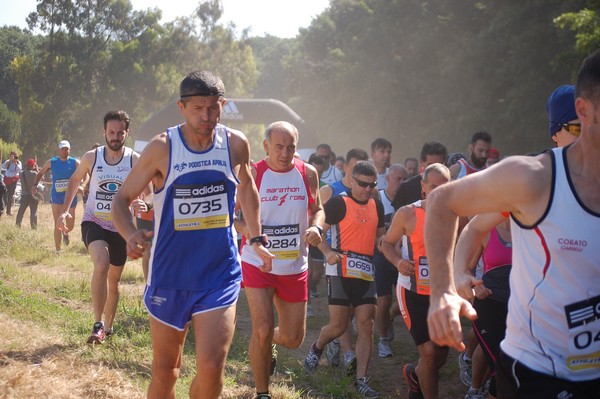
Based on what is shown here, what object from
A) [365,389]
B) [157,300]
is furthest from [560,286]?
[365,389]

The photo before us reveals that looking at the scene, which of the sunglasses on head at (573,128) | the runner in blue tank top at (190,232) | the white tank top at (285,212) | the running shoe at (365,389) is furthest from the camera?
the running shoe at (365,389)

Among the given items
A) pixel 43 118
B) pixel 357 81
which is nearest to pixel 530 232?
pixel 357 81

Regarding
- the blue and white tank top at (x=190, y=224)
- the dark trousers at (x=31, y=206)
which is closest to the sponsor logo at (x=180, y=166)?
the blue and white tank top at (x=190, y=224)

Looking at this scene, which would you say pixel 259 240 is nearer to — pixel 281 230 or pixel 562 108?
pixel 281 230

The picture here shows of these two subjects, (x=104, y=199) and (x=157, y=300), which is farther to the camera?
(x=104, y=199)

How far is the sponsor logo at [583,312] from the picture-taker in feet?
9.31

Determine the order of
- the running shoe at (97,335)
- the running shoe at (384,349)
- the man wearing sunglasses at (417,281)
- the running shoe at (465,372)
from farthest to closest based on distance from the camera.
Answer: the running shoe at (384,349) < the running shoe at (465,372) < the running shoe at (97,335) < the man wearing sunglasses at (417,281)

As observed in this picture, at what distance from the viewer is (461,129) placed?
3209 cm

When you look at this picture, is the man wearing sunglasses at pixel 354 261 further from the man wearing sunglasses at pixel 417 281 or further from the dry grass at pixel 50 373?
the dry grass at pixel 50 373

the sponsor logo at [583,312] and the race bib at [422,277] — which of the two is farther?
the race bib at [422,277]

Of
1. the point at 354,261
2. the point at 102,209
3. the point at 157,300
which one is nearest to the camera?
the point at 157,300

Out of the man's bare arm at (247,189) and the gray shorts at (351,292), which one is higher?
the man's bare arm at (247,189)

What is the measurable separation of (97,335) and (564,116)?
5.00 metres

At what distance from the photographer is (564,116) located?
412 centimetres
